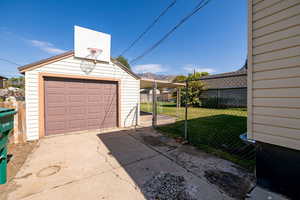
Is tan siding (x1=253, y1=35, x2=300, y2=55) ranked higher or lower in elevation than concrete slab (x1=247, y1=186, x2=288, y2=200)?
higher

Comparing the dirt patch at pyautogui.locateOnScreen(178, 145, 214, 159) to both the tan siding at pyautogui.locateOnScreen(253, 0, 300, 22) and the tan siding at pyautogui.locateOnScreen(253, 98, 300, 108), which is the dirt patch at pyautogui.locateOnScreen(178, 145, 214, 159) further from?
the tan siding at pyautogui.locateOnScreen(253, 0, 300, 22)

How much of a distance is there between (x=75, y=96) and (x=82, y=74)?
902mm

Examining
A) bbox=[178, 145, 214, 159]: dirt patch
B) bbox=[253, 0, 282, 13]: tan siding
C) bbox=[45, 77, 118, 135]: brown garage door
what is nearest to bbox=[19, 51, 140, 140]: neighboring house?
bbox=[45, 77, 118, 135]: brown garage door

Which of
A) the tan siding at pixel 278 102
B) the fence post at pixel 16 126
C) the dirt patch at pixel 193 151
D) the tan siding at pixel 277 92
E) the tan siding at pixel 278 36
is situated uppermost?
the tan siding at pixel 278 36

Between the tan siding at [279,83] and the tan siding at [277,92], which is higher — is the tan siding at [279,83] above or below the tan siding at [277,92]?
above

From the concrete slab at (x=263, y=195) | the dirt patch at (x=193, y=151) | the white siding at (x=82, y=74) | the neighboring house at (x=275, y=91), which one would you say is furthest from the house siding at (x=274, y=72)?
the white siding at (x=82, y=74)

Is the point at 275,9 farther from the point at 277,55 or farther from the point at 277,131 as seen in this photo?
the point at 277,131

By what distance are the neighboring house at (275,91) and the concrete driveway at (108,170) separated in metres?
0.68

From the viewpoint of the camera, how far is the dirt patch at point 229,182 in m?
1.72

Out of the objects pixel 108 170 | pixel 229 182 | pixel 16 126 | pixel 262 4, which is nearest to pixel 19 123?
pixel 16 126

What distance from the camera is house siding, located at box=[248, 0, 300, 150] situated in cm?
143

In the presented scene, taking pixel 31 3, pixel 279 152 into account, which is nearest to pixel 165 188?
pixel 279 152

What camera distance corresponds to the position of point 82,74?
4598 mm

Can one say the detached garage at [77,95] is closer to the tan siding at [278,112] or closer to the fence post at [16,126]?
the fence post at [16,126]
